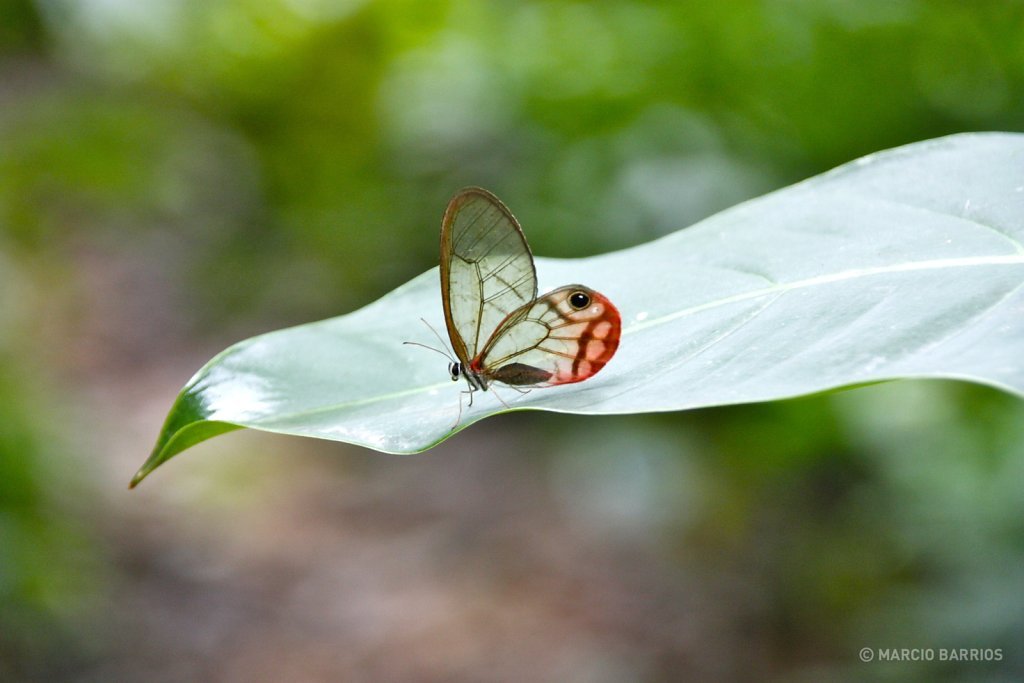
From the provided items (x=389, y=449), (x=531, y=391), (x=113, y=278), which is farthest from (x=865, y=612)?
(x=113, y=278)

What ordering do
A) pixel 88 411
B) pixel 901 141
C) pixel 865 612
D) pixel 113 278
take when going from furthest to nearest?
pixel 113 278 → pixel 88 411 → pixel 901 141 → pixel 865 612

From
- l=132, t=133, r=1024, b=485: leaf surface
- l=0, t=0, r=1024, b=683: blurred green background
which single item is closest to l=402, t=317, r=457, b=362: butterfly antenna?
l=132, t=133, r=1024, b=485: leaf surface

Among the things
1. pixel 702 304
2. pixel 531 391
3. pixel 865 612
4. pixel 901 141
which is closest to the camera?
pixel 702 304

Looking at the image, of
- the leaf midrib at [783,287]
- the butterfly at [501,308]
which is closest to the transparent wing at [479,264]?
the butterfly at [501,308]

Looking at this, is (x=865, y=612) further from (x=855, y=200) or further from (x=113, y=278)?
(x=113, y=278)

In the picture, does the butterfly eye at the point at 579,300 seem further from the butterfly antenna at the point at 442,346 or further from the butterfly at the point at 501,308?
the butterfly antenna at the point at 442,346

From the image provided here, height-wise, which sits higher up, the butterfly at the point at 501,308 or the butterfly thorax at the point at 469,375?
the butterfly at the point at 501,308

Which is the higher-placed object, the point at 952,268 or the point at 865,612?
the point at 952,268
